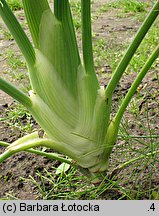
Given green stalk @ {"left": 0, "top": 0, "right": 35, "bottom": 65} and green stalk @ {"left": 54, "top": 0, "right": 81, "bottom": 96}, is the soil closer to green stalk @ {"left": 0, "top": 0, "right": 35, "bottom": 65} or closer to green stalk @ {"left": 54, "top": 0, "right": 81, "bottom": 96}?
green stalk @ {"left": 54, "top": 0, "right": 81, "bottom": 96}

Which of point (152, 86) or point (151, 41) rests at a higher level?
point (151, 41)

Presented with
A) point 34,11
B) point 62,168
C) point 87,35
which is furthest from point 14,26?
point 62,168

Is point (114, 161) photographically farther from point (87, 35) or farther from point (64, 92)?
point (87, 35)

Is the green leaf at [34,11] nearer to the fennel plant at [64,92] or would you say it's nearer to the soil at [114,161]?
the fennel plant at [64,92]

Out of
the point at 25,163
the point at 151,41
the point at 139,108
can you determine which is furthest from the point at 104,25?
the point at 25,163

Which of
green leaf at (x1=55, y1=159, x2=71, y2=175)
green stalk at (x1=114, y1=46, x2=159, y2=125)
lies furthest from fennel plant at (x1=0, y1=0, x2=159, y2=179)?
green leaf at (x1=55, y1=159, x2=71, y2=175)

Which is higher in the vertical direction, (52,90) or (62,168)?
(52,90)

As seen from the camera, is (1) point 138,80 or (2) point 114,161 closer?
(1) point 138,80

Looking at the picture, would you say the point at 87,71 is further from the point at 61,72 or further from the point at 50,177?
the point at 50,177
